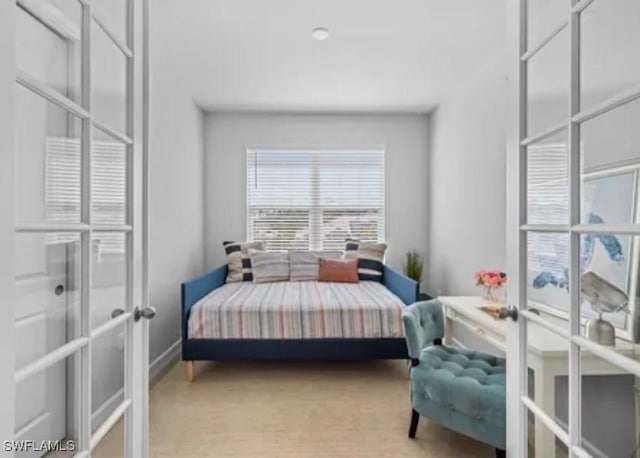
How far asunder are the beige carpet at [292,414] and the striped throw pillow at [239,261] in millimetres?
1161

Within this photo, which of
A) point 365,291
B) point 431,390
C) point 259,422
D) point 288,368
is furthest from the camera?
point 365,291

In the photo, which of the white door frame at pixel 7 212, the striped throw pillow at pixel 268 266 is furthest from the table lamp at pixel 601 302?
the striped throw pillow at pixel 268 266

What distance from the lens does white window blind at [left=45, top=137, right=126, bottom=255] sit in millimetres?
1081

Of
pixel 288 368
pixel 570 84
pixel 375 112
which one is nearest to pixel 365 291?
pixel 288 368

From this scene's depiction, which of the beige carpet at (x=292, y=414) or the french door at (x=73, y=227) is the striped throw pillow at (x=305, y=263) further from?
the french door at (x=73, y=227)

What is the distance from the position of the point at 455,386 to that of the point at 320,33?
7.96 ft

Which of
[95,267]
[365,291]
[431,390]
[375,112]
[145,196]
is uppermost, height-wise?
[375,112]

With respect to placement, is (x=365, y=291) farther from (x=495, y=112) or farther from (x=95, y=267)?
(x=95, y=267)

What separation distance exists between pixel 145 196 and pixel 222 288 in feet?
8.46

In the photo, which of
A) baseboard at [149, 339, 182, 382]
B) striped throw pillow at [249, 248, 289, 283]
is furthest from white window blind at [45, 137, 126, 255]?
striped throw pillow at [249, 248, 289, 283]

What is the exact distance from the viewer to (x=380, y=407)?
2.60 meters

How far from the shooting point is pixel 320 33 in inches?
112

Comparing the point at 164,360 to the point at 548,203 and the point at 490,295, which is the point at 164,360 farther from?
the point at 548,203

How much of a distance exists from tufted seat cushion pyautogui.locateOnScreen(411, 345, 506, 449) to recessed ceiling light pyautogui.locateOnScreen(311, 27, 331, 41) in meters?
2.23
